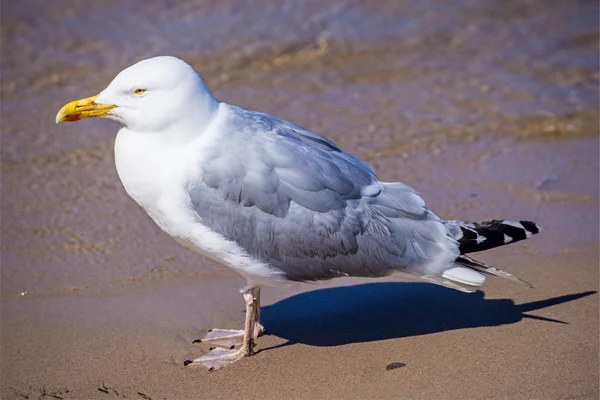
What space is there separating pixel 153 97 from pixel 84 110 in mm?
401

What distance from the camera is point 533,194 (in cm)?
650

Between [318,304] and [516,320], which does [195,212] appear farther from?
[516,320]

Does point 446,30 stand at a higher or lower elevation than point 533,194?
higher

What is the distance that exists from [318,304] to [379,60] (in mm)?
5019

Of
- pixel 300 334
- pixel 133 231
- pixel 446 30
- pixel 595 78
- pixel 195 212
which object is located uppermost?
pixel 446 30

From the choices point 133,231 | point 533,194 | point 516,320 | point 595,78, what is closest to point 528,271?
point 516,320

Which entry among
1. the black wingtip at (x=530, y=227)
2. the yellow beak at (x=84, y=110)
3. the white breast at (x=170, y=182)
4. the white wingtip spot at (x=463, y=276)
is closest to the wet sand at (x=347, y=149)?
the white wingtip spot at (x=463, y=276)

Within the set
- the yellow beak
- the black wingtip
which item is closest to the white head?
the yellow beak

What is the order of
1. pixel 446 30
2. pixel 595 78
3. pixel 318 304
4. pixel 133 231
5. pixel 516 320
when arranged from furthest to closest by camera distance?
pixel 446 30 < pixel 595 78 < pixel 133 231 < pixel 318 304 < pixel 516 320

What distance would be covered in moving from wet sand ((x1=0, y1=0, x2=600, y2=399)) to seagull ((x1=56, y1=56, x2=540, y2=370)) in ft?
1.36

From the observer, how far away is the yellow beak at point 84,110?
4.42 metres

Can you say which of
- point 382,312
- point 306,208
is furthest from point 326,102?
point 306,208

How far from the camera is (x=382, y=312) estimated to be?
206 inches

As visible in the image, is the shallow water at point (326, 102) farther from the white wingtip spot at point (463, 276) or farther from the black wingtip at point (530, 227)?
the white wingtip spot at point (463, 276)
